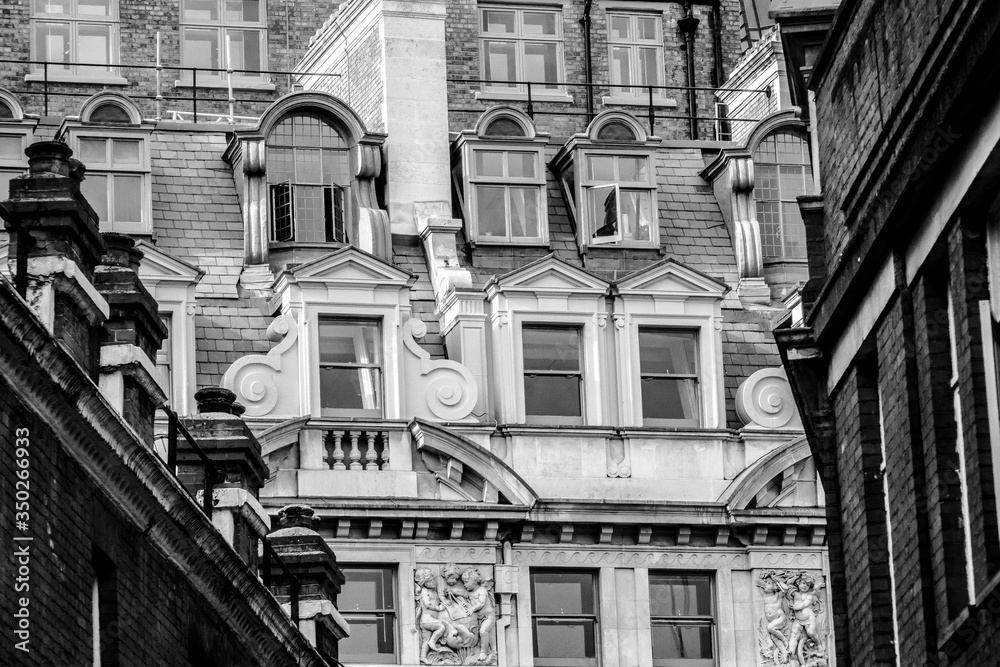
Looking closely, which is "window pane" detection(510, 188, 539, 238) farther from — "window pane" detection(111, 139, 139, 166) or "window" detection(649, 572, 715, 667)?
"window" detection(649, 572, 715, 667)

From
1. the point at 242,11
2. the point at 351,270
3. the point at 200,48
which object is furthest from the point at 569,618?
the point at 242,11

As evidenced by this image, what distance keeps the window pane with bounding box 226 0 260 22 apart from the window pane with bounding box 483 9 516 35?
4344 millimetres

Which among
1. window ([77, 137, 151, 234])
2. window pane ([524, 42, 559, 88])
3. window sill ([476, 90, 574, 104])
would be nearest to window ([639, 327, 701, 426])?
window ([77, 137, 151, 234])

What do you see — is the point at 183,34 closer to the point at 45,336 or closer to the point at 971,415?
the point at 45,336

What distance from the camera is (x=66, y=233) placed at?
2588 cm

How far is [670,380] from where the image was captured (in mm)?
45875

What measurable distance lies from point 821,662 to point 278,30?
1682 cm

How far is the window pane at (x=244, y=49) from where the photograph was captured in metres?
53.6

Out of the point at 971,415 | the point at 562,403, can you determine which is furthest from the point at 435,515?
the point at 971,415

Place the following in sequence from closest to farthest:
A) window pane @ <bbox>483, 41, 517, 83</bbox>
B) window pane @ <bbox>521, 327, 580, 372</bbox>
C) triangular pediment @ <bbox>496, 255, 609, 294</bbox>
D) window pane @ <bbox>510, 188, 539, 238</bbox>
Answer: triangular pediment @ <bbox>496, 255, 609, 294</bbox>, window pane @ <bbox>521, 327, 580, 372</bbox>, window pane @ <bbox>510, 188, 539, 238</bbox>, window pane @ <bbox>483, 41, 517, 83</bbox>

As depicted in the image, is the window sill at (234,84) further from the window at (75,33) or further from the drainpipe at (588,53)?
the drainpipe at (588,53)

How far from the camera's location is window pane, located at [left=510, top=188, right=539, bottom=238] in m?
47.6

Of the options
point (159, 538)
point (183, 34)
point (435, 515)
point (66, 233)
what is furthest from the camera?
point (183, 34)

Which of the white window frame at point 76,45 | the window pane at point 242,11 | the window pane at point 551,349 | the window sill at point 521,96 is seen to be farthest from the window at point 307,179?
the window pane at point 242,11
